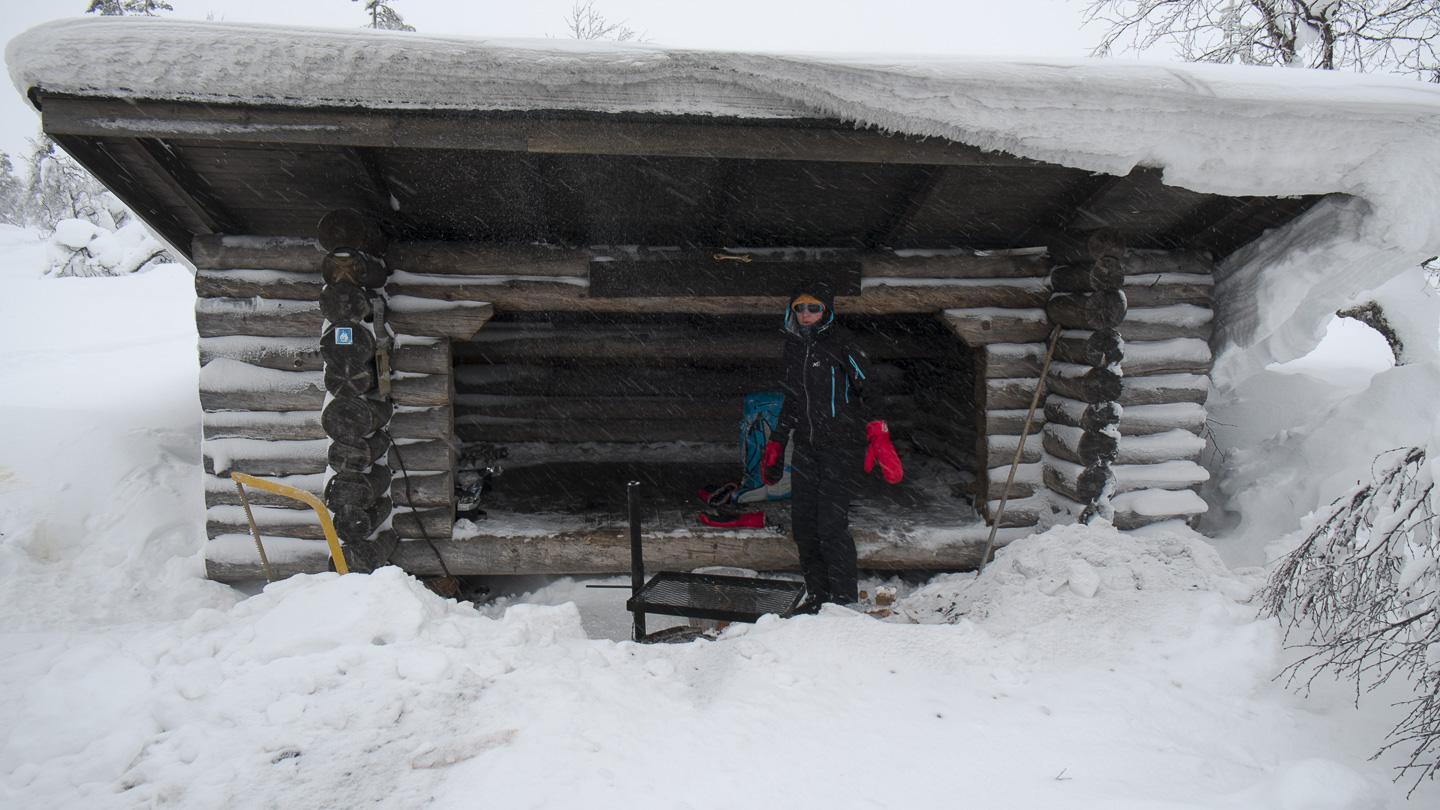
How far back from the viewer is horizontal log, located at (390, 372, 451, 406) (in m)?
4.65

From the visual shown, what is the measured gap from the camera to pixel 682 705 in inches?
105

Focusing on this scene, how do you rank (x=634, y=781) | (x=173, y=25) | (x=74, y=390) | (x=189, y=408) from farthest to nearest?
(x=74, y=390) < (x=189, y=408) < (x=173, y=25) < (x=634, y=781)

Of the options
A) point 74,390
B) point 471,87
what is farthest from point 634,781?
point 74,390

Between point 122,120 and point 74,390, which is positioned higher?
point 122,120

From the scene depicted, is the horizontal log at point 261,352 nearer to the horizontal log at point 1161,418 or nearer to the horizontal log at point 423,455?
the horizontal log at point 423,455

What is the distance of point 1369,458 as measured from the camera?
4.83m

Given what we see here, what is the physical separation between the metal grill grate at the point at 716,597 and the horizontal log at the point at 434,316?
2.11 m

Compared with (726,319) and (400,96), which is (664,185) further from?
(726,319)

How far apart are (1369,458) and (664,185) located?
5.17 meters

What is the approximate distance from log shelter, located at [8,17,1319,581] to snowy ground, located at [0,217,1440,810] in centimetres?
114

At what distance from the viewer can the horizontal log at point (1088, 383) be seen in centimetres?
470

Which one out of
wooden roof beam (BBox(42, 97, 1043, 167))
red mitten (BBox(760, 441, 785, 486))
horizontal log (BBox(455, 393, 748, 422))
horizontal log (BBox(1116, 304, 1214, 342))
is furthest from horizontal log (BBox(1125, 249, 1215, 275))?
horizontal log (BBox(455, 393, 748, 422))

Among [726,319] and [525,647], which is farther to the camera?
[726,319]

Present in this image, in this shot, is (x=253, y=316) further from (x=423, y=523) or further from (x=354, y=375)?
(x=423, y=523)
